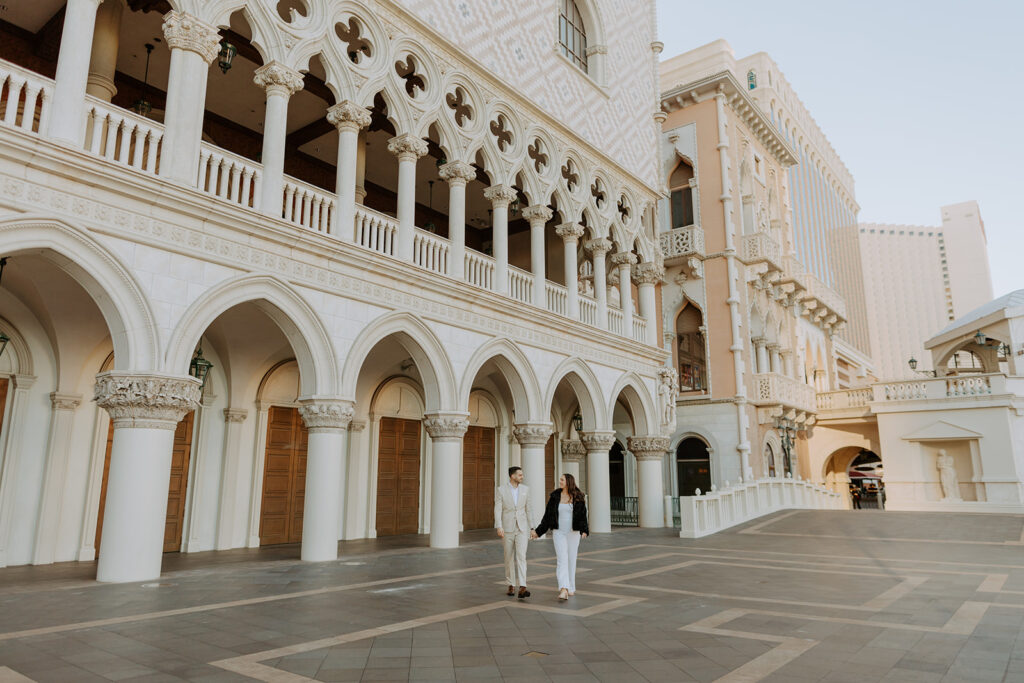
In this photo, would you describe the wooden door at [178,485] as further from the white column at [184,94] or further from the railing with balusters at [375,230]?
the white column at [184,94]

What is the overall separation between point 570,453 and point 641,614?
14.9 metres

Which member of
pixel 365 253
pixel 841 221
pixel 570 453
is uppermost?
pixel 841 221

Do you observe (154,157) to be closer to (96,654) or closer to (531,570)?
(96,654)

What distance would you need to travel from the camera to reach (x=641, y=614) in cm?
691

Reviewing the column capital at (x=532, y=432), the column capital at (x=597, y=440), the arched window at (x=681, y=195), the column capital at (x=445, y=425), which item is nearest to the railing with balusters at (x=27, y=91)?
the column capital at (x=445, y=425)

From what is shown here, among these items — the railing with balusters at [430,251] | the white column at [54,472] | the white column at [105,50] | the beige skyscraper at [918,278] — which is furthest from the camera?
the beige skyscraper at [918,278]

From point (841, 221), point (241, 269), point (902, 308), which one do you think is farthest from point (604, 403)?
point (902, 308)

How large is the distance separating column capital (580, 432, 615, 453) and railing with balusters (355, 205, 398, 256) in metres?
7.38

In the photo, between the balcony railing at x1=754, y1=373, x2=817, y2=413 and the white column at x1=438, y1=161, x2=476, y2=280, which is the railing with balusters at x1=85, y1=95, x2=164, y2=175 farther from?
the balcony railing at x1=754, y1=373, x2=817, y2=413

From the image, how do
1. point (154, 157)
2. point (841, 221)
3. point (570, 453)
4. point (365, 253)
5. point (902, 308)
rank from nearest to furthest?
point (154, 157)
point (365, 253)
point (570, 453)
point (841, 221)
point (902, 308)

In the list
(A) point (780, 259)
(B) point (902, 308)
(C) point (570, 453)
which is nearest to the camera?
(C) point (570, 453)

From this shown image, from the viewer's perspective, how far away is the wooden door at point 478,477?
18906mm

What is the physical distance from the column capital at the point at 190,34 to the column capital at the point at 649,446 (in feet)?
46.3

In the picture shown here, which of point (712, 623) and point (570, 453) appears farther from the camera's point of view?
point (570, 453)
